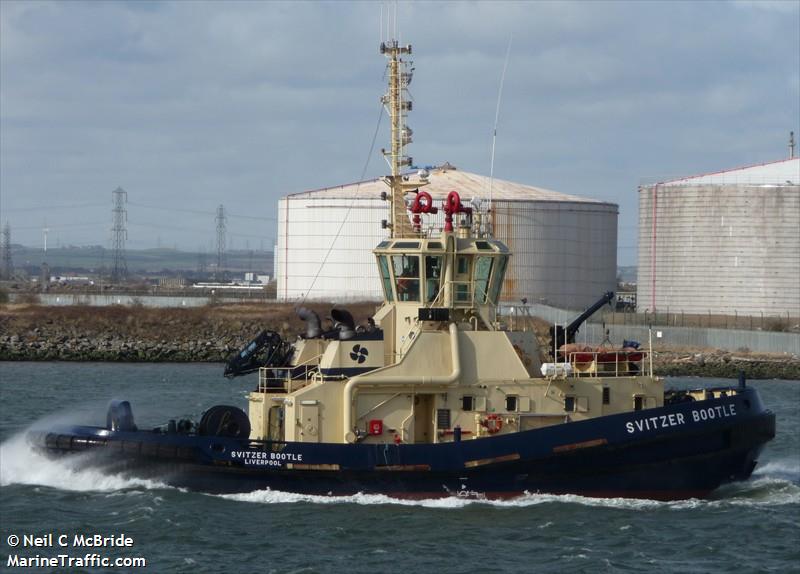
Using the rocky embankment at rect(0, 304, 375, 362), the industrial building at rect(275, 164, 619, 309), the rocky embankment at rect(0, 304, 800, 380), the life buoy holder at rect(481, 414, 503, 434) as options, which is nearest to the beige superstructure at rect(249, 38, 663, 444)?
the life buoy holder at rect(481, 414, 503, 434)

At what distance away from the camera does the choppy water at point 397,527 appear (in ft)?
54.8

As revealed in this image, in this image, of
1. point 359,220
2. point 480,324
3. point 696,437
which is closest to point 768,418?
point 696,437

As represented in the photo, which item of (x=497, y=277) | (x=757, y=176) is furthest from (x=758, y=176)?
(x=497, y=277)

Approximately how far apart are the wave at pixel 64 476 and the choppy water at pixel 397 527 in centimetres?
2

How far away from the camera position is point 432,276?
791 inches

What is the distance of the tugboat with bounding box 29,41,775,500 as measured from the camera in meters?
19.2

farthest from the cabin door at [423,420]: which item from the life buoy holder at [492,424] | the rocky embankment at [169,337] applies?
the rocky embankment at [169,337]

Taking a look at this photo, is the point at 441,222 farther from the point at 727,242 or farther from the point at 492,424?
the point at 492,424

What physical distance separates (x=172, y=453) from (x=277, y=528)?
2.69 metres

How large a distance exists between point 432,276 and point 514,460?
288cm

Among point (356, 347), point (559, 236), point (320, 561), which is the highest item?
point (559, 236)

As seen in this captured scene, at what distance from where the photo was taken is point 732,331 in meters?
47.0

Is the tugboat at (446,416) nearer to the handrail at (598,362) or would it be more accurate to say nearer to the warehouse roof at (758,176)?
the handrail at (598,362)

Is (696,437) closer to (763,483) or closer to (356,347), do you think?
→ (763,483)
